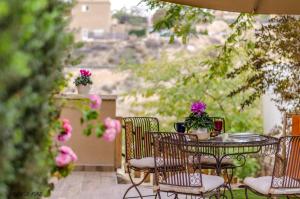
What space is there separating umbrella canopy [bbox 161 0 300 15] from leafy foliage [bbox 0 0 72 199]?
9.40ft

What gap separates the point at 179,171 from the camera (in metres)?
4.42

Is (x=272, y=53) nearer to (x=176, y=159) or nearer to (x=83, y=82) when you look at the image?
(x=83, y=82)

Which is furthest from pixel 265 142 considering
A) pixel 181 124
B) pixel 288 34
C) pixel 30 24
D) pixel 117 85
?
pixel 117 85

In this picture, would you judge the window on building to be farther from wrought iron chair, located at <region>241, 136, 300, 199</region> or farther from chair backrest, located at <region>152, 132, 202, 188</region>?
wrought iron chair, located at <region>241, 136, 300, 199</region>

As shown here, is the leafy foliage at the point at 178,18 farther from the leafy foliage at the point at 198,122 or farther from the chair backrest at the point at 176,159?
the chair backrest at the point at 176,159

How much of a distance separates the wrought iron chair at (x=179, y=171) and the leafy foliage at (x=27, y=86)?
6.76 ft

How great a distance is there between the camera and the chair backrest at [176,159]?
438 centimetres

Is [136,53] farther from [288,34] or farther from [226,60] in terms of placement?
[288,34]

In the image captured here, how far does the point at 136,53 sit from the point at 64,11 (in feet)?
49.8

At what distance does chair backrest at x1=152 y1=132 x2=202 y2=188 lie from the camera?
4.38 m

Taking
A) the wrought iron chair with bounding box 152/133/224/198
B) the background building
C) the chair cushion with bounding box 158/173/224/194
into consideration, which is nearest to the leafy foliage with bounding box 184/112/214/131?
the wrought iron chair with bounding box 152/133/224/198

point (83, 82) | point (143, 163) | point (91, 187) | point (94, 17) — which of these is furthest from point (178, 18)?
point (94, 17)

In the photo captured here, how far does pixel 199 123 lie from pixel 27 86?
316 centimetres

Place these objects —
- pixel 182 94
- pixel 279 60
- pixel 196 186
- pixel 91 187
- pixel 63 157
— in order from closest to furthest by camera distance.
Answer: pixel 63 157
pixel 196 186
pixel 91 187
pixel 279 60
pixel 182 94
